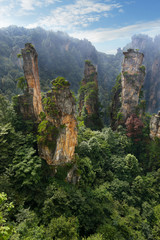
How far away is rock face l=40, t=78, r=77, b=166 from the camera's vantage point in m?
14.5

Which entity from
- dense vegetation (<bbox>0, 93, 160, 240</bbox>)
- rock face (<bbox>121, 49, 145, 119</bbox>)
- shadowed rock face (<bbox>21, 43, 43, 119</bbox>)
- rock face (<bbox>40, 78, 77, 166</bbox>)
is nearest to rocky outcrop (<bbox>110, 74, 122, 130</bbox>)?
rock face (<bbox>121, 49, 145, 119</bbox>)

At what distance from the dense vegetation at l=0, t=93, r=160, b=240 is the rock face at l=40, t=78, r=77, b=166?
120 cm

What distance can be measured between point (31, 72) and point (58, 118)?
9.56m

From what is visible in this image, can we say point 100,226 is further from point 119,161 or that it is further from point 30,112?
point 30,112

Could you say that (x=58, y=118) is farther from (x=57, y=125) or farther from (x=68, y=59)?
(x=68, y=59)

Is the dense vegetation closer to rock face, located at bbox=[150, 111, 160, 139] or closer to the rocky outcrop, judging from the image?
rock face, located at bbox=[150, 111, 160, 139]

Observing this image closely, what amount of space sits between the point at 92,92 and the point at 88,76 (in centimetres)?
615

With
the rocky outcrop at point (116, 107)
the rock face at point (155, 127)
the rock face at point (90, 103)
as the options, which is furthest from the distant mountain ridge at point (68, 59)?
the rock face at point (155, 127)

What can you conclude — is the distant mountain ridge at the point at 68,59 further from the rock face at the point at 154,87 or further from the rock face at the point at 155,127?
the rock face at the point at 155,127

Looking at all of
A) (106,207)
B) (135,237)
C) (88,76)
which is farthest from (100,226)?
(88,76)

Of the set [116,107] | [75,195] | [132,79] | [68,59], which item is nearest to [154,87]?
[116,107]

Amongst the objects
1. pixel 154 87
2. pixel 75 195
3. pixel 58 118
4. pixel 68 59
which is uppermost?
pixel 68 59

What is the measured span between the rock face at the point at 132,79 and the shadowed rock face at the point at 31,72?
19.4 meters

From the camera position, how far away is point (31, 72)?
1950cm
